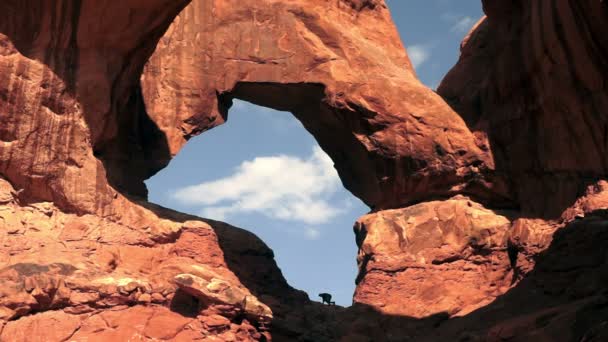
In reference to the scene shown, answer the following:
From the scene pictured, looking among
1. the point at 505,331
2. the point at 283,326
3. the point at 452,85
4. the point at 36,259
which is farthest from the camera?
the point at 452,85

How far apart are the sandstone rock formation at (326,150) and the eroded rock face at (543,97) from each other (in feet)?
0.17

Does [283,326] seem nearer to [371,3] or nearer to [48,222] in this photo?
[48,222]

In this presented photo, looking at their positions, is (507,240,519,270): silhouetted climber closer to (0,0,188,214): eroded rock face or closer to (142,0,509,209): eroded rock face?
(142,0,509,209): eroded rock face

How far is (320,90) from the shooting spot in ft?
74.6

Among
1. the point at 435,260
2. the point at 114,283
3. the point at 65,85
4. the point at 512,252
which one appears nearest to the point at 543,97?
the point at 512,252

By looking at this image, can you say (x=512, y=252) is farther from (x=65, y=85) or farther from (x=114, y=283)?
(x=65, y=85)

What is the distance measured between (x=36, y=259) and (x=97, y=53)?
4803 mm

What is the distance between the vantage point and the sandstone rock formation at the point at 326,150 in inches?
660

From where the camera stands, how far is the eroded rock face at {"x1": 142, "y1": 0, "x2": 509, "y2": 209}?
2217 cm

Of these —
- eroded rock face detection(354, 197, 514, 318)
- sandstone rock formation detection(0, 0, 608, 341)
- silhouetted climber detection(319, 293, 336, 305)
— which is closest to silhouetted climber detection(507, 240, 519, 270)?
sandstone rock formation detection(0, 0, 608, 341)

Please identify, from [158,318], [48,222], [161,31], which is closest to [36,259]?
[48,222]

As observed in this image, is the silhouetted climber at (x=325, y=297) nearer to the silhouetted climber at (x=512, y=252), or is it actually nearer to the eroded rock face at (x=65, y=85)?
the silhouetted climber at (x=512, y=252)

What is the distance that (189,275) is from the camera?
17766 mm

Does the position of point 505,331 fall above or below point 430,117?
below
